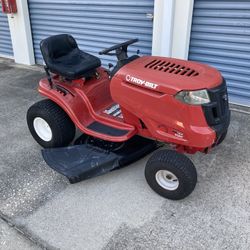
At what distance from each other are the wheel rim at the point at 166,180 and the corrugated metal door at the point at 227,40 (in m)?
2.05

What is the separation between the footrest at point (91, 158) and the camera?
7.78ft

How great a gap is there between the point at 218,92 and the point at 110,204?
1174 millimetres

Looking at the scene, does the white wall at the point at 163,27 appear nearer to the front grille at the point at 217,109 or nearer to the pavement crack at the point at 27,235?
the front grille at the point at 217,109

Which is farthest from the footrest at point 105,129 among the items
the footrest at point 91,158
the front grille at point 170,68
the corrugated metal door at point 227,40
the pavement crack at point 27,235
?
the corrugated metal door at point 227,40

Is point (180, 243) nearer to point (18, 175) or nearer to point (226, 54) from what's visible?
point (18, 175)

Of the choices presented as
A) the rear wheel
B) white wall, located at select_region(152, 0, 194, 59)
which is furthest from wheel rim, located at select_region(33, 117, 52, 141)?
white wall, located at select_region(152, 0, 194, 59)

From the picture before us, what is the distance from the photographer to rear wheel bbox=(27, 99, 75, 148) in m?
2.74

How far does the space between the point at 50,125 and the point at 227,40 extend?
238cm

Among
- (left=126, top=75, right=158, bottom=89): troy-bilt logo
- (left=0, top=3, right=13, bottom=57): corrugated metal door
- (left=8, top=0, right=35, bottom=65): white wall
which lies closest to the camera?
(left=126, top=75, right=158, bottom=89): troy-bilt logo

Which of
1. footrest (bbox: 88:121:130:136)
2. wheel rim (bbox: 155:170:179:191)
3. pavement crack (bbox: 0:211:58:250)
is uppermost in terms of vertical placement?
footrest (bbox: 88:121:130:136)

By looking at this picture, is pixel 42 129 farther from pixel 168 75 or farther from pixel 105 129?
pixel 168 75

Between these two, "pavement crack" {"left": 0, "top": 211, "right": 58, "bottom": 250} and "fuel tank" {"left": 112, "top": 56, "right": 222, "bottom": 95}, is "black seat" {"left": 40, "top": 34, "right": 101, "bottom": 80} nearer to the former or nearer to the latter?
"fuel tank" {"left": 112, "top": 56, "right": 222, "bottom": 95}

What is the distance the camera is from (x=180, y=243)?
194 cm

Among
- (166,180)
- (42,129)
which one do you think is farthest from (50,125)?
(166,180)
